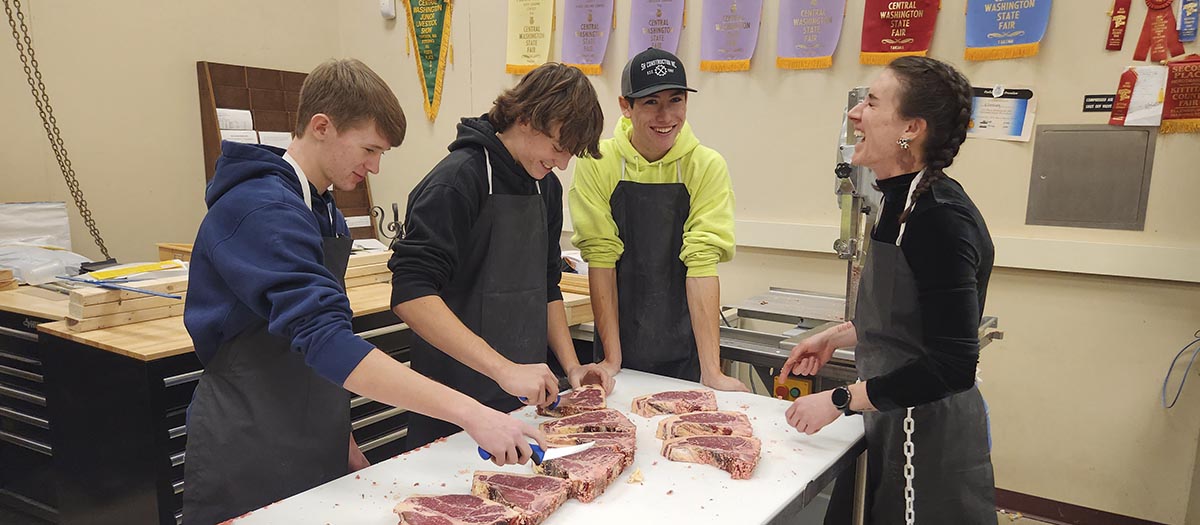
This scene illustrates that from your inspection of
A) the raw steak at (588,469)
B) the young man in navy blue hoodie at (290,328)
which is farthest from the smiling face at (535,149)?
the raw steak at (588,469)

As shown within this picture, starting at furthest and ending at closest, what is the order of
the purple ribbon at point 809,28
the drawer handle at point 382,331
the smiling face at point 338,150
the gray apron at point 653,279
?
the purple ribbon at point 809,28
the drawer handle at point 382,331
the gray apron at point 653,279
the smiling face at point 338,150

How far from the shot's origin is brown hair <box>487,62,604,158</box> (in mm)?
1791

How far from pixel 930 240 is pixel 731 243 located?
830 millimetres

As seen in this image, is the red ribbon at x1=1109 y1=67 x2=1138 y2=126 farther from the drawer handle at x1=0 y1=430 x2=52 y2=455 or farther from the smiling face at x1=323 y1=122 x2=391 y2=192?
the drawer handle at x1=0 y1=430 x2=52 y2=455

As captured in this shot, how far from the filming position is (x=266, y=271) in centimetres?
129

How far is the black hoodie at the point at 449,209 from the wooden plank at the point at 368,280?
5.36 feet

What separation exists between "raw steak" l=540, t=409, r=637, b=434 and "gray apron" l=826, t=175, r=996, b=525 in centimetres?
61

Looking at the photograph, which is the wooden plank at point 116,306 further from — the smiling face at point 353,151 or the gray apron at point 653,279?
the gray apron at point 653,279

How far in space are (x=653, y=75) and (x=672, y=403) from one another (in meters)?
0.94

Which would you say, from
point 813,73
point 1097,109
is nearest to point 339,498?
point 813,73

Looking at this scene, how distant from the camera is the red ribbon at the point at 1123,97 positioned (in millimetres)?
2955

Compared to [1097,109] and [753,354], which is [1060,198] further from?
[753,354]

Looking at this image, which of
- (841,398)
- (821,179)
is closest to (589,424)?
(841,398)

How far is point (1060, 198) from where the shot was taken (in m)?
3.16
